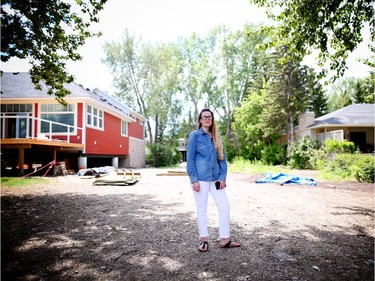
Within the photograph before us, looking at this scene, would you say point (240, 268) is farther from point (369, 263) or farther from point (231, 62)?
point (231, 62)

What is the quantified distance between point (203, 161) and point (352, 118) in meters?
26.7

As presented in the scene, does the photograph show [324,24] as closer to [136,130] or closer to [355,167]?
[355,167]

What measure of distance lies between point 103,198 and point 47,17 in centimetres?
471

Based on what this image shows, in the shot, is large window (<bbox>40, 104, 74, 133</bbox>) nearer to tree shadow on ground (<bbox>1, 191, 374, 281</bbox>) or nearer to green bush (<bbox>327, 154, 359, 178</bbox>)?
tree shadow on ground (<bbox>1, 191, 374, 281</bbox>)

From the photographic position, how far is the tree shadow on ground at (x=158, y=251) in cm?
273

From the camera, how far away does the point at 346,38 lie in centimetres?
564

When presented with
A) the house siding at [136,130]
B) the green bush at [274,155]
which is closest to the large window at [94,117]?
the house siding at [136,130]

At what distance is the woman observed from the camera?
3.38 m

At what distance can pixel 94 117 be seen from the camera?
18.0 metres

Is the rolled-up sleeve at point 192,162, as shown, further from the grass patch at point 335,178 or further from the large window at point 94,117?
the large window at point 94,117

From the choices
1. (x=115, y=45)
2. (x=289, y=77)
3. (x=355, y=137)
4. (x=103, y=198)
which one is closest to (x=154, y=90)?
(x=115, y=45)

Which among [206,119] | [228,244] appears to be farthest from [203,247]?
[206,119]

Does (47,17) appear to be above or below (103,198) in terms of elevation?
above

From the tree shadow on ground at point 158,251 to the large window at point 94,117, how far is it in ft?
41.9
